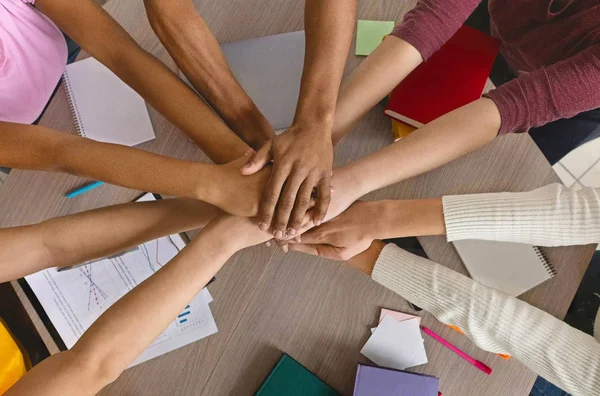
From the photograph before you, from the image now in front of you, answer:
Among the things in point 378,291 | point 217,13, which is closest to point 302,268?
point 378,291

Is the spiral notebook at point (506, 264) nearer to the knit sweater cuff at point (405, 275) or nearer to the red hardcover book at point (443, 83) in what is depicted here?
the knit sweater cuff at point (405, 275)

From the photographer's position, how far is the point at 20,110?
108cm

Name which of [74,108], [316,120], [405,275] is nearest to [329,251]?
[405,275]

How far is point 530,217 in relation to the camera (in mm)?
891

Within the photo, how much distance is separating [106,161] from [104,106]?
257 millimetres

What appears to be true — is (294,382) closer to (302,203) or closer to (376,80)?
(302,203)

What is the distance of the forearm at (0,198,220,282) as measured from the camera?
2.72ft

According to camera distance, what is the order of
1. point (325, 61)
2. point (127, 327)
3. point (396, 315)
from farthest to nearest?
point (396, 315) < point (325, 61) < point (127, 327)

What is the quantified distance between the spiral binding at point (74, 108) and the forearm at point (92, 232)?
8.3 inches

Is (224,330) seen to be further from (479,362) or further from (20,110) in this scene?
(20,110)

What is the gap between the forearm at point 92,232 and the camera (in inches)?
32.7

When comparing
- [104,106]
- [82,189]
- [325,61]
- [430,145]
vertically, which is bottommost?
[430,145]

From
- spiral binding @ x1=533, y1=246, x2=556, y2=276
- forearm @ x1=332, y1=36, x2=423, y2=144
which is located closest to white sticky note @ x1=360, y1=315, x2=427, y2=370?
spiral binding @ x1=533, y1=246, x2=556, y2=276

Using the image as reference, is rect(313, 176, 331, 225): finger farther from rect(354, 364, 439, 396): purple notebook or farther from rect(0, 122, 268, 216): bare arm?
rect(354, 364, 439, 396): purple notebook
